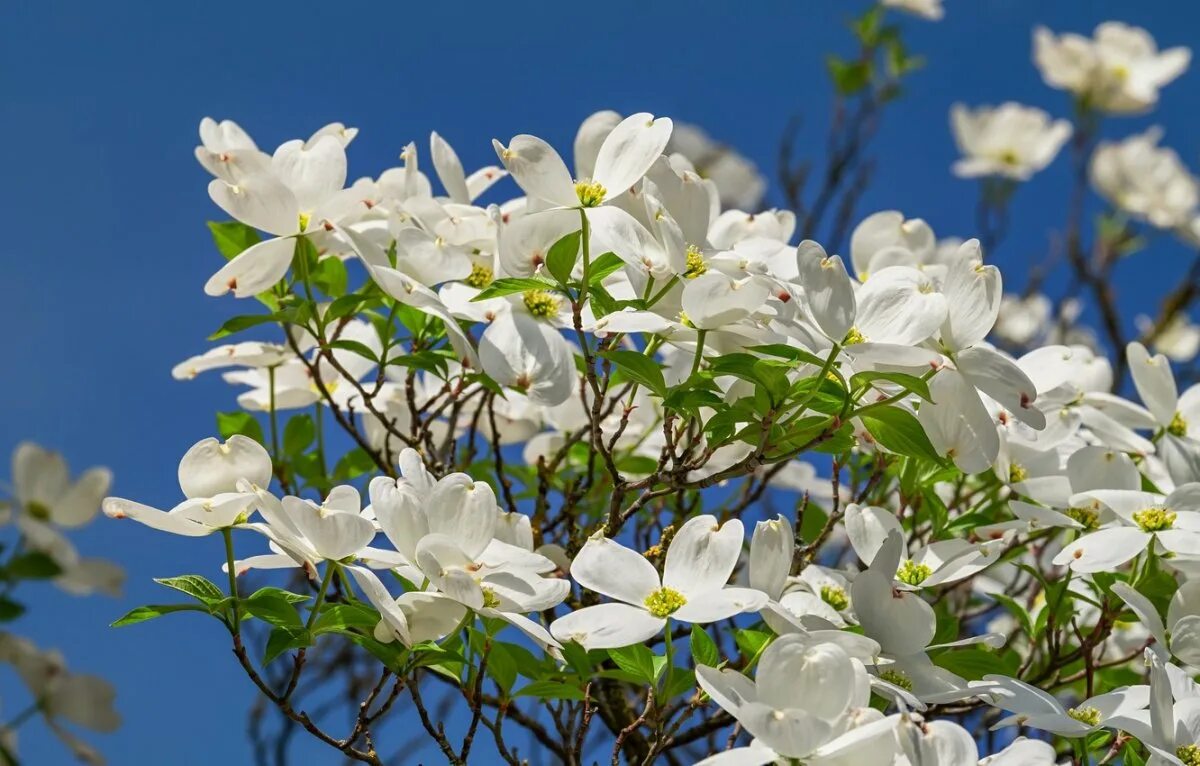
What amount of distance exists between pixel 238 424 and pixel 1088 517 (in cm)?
88

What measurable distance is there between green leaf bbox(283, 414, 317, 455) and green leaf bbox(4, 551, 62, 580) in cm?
27

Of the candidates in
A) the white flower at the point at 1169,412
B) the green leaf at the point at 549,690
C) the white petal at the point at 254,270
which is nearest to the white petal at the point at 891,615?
the green leaf at the point at 549,690

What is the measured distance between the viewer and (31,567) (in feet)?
4.06

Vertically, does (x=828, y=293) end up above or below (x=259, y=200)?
below

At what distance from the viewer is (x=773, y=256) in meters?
1.10

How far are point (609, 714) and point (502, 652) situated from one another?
28cm

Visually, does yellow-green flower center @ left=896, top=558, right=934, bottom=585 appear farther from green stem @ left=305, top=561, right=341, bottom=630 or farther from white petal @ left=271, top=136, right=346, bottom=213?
white petal @ left=271, top=136, right=346, bottom=213

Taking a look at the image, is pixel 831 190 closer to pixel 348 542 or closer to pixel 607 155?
pixel 607 155

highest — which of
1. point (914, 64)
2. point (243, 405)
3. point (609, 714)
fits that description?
point (914, 64)

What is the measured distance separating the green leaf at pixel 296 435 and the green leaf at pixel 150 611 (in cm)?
44

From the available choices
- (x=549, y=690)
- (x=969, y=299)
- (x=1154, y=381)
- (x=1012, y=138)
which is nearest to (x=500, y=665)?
(x=549, y=690)

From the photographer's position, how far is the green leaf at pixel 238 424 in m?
1.28

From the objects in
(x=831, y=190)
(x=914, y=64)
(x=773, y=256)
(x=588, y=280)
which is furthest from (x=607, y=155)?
(x=914, y=64)

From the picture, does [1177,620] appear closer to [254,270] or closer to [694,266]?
[694,266]
